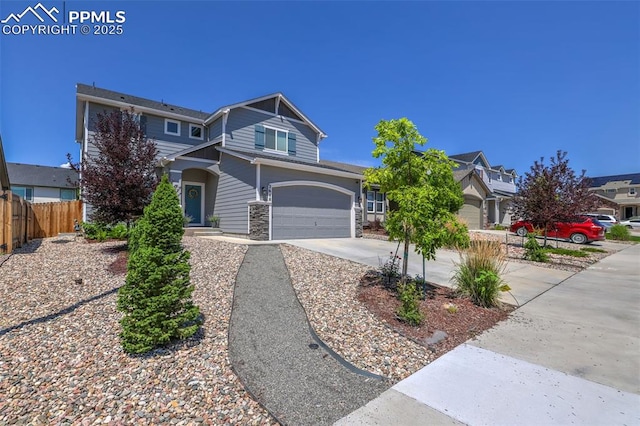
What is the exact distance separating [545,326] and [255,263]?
244 inches

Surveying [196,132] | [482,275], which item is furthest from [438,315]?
[196,132]

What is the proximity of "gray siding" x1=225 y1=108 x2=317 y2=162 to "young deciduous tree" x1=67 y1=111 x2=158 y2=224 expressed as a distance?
6.50 m

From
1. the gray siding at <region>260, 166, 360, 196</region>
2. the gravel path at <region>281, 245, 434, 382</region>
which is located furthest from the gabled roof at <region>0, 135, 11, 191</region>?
the gravel path at <region>281, 245, 434, 382</region>

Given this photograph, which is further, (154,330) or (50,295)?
(50,295)

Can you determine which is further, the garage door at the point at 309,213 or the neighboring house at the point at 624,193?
the neighboring house at the point at 624,193

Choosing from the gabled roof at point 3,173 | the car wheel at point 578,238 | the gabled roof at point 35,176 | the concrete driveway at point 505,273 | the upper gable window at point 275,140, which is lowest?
the concrete driveway at point 505,273

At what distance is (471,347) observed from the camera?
13.0 feet

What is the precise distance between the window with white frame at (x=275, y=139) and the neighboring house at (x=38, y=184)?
17285 mm

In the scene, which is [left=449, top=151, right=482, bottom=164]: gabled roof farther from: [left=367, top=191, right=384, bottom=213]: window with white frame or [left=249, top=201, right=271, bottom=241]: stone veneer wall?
[left=249, top=201, right=271, bottom=241]: stone veneer wall

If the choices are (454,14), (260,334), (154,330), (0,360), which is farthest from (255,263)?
(454,14)

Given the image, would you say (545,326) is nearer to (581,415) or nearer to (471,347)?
(471,347)

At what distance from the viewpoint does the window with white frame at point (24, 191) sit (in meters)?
23.2

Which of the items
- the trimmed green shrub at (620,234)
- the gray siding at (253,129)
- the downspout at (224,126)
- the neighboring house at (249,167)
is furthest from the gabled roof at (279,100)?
the trimmed green shrub at (620,234)

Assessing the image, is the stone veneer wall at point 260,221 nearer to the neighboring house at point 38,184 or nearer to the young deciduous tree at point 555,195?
the young deciduous tree at point 555,195
